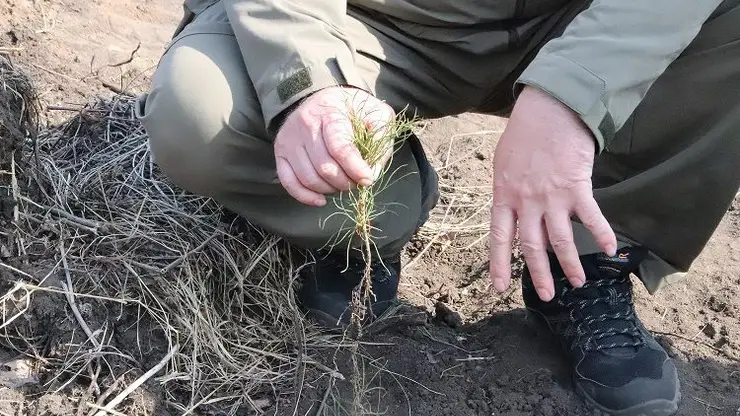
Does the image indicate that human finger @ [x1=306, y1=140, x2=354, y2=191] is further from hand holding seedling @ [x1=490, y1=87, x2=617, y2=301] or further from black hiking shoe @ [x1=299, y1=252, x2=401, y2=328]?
black hiking shoe @ [x1=299, y1=252, x2=401, y2=328]

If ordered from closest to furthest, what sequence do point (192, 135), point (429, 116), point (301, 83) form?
point (301, 83) → point (192, 135) → point (429, 116)

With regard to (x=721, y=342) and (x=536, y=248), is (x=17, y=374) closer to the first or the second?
(x=536, y=248)

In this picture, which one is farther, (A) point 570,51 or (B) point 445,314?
(B) point 445,314

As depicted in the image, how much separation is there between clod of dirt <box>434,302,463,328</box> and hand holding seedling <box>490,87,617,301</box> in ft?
2.12

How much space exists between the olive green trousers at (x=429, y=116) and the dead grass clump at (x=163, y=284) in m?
0.13

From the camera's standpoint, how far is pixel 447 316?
6.61 feet

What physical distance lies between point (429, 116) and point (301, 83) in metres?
0.56

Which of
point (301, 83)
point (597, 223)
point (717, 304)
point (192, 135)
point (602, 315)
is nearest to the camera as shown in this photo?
point (597, 223)

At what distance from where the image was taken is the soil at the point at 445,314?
5.31 ft

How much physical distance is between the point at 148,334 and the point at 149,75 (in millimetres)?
1137

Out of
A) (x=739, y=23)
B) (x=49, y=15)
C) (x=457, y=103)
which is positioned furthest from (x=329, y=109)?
(x=49, y=15)

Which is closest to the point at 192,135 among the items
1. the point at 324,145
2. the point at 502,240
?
the point at 324,145

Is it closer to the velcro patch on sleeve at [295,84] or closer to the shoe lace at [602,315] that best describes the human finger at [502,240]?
the velcro patch on sleeve at [295,84]

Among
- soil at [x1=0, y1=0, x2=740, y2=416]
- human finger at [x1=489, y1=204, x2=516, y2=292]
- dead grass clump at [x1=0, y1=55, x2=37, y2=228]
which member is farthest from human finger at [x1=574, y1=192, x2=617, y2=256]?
dead grass clump at [x1=0, y1=55, x2=37, y2=228]
